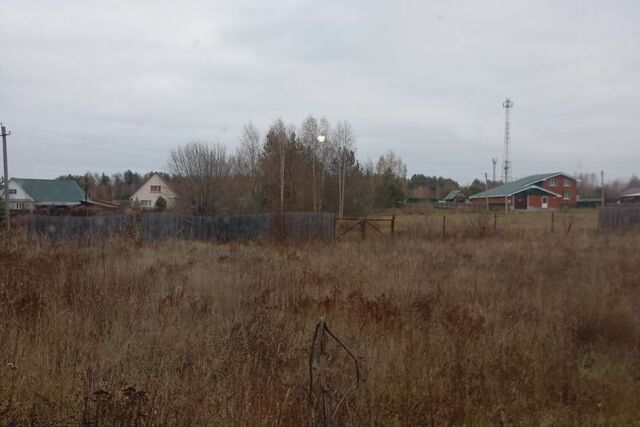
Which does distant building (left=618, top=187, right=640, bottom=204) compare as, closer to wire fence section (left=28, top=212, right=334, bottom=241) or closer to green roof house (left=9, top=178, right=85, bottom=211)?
wire fence section (left=28, top=212, right=334, bottom=241)

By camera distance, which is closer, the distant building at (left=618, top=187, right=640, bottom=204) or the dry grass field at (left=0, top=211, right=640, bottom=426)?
the dry grass field at (left=0, top=211, right=640, bottom=426)

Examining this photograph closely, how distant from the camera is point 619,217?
22094 millimetres

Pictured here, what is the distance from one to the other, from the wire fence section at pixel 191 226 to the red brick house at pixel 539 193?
38.6 metres

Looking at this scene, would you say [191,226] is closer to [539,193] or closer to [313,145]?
[313,145]

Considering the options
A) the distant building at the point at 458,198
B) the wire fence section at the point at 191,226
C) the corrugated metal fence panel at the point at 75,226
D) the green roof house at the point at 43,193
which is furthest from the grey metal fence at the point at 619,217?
the green roof house at the point at 43,193

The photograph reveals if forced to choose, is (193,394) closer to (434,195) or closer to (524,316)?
(524,316)

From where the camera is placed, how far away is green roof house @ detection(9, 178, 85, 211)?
171 ft

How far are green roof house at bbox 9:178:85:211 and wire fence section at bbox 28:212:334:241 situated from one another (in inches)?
1542

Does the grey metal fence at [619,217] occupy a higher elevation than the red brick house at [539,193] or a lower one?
lower

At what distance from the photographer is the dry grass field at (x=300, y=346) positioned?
121 inches

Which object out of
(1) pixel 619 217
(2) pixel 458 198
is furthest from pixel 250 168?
(2) pixel 458 198

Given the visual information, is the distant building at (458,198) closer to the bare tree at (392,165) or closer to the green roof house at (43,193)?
the bare tree at (392,165)

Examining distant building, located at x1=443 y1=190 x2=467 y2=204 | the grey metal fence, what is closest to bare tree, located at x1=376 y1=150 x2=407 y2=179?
distant building, located at x1=443 y1=190 x2=467 y2=204

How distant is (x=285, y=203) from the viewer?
109 feet
